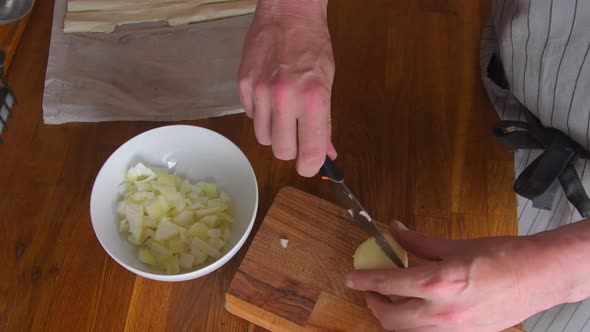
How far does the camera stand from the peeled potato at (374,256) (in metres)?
0.82

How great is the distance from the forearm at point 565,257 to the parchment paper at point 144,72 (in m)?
0.64

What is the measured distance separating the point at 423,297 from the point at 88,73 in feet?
2.82

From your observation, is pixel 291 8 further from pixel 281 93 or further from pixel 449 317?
pixel 449 317

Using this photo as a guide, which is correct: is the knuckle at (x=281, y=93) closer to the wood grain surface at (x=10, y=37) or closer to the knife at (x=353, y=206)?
the knife at (x=353, y=206)

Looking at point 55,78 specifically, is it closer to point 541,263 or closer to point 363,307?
point 363,307

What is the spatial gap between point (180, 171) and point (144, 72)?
297 millimetres

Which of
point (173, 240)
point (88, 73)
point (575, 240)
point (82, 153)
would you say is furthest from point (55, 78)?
point (575, 240)

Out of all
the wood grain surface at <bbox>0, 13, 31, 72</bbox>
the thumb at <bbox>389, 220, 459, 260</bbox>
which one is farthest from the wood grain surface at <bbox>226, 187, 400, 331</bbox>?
the wood grain surface at <bbox>0, 13, 31, 72</bbox>

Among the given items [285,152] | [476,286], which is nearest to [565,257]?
[476,286]

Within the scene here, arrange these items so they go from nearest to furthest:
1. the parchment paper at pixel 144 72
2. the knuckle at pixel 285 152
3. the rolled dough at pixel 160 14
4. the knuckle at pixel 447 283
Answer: the knuckle at pixel 447 283 → the knuckle at pixel 285 152 → the parchment paper at pixel 144 72 → the rolled dough at pixel 160 14

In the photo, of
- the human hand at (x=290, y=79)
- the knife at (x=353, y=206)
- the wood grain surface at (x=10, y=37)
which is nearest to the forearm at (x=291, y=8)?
the human hand at (x=290, y=79)

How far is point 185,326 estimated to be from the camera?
888 millimetres

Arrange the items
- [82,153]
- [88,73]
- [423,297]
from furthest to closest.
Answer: [88,73] < [82,153] < [423,297]

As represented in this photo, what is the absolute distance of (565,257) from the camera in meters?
0.68
